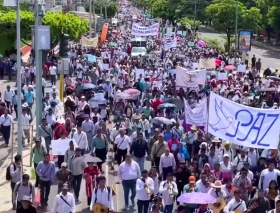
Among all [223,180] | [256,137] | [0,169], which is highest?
[256,137]

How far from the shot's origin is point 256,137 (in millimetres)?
12438

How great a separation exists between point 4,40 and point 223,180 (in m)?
30.7

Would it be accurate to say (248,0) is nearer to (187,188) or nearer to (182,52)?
(182,52)

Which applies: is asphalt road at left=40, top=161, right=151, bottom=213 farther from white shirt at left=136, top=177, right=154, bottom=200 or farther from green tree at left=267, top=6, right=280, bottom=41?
green tree at left=267, top=6, right=280, bottom=41

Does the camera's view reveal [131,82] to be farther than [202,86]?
Yes

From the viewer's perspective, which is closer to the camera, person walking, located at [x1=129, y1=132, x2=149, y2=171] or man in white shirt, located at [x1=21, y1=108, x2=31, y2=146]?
person walking, located at [x1=129, y1=132, x2=149, y2=171]

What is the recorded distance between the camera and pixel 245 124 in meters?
12.6

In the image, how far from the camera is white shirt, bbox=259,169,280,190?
42.8ft

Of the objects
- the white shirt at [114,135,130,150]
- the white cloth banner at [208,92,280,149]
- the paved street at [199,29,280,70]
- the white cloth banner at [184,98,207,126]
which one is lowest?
the paved street at [199,29,280,70]

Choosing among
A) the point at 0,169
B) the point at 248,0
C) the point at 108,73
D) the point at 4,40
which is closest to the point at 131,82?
the point at 108,73

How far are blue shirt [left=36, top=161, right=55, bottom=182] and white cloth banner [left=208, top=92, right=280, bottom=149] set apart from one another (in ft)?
10.9

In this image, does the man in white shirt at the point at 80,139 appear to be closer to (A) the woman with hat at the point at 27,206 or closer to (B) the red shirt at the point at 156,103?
(A) the woman with hat at the point at 27,206

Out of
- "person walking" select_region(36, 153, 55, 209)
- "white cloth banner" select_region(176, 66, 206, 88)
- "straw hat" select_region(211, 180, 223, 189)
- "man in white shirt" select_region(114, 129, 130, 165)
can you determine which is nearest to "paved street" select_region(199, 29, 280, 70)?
"white cloth banner" select_region(176, 66, 206, 88)

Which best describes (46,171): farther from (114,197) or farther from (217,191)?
(217,191)
